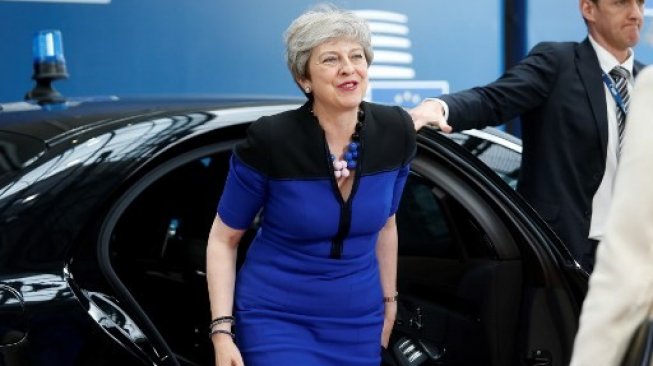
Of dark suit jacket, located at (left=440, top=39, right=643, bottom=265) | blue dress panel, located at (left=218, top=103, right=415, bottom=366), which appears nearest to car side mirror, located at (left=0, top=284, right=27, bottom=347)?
blue dress panel, located at (left=218, top=103, right=415, bottom=366)

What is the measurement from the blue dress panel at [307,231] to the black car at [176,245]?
0.17 meters

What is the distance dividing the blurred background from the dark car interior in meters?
1.08

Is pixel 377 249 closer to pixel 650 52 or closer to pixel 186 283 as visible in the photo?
pixel 186 283

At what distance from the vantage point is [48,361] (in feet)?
6.51

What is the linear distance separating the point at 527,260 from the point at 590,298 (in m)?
1.34

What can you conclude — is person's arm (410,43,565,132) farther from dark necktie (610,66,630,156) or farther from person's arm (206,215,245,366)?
person's arm (206,215,245,366)

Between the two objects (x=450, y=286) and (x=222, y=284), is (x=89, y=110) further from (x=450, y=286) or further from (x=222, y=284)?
(x=450, y=286)

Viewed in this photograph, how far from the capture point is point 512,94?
115 inches

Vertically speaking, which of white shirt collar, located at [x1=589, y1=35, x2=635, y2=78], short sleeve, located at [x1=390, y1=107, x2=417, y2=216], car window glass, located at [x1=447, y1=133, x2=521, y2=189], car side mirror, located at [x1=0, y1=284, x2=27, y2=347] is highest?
white shirt collar, located at [x1=589, y1=35, x2=635, y2=78]

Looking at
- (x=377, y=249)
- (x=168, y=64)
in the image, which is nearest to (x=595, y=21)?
(x=377, y=249)

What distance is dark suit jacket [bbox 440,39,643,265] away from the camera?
290 centimetres

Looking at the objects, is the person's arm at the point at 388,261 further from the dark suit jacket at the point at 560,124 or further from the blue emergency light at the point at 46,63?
the blue emergency light at the point at 46,63

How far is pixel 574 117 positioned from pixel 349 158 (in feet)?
2.93

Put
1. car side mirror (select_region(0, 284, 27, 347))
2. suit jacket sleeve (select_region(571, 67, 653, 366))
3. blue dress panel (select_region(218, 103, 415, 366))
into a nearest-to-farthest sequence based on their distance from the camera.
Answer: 1. suit jacket sleeve (select_region(571, 67, 653, 366))
2. car side mirror (select_region(0, 284, 27, 347))
3. blue dress panel (select_region(218, 103, 415, 366))
